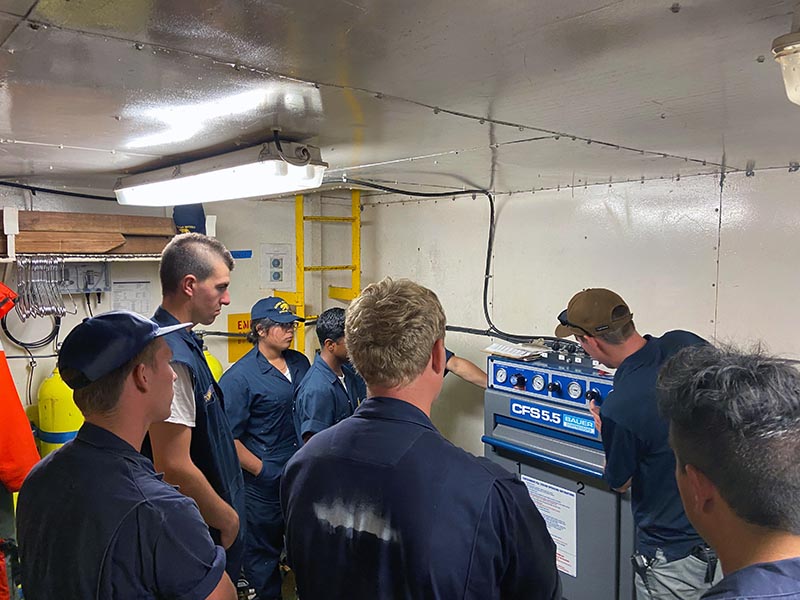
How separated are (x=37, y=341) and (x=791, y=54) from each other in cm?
317

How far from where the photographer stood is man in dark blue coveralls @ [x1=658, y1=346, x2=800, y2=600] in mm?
704

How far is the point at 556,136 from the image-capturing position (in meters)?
1.68

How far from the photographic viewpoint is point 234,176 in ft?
5.79

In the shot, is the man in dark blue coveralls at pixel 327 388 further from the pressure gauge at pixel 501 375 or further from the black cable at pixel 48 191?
the black cable at pixel 48 191

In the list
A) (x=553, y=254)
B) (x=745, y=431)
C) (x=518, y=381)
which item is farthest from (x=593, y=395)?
(x=745, y=431)

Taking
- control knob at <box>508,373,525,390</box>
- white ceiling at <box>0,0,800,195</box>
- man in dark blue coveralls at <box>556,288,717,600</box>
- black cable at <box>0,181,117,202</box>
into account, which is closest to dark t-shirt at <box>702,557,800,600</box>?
white ceiling at <box>0,0,800,195</box>

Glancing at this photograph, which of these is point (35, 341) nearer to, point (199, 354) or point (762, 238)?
point (199, 354)

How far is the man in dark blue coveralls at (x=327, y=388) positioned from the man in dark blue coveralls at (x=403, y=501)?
1177mm

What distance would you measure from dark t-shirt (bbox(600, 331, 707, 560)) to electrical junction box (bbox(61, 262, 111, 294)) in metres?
2.54

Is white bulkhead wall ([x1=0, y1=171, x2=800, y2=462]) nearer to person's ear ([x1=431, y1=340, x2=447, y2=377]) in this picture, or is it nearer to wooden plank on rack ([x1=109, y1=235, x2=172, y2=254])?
wooden plank on rack ([x1=109, y1=235, x2=172, y2=254])

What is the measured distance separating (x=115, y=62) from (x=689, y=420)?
1121 mm

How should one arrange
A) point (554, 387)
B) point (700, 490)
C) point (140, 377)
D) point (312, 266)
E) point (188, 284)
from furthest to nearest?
point (312, 266), point (554, 387), point (188, 284), point (140, 377), point (700, 490)

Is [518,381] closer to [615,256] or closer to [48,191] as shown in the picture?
[615,256]

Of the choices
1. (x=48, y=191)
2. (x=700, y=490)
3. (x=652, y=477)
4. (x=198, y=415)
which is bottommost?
(x=652, y=477)
